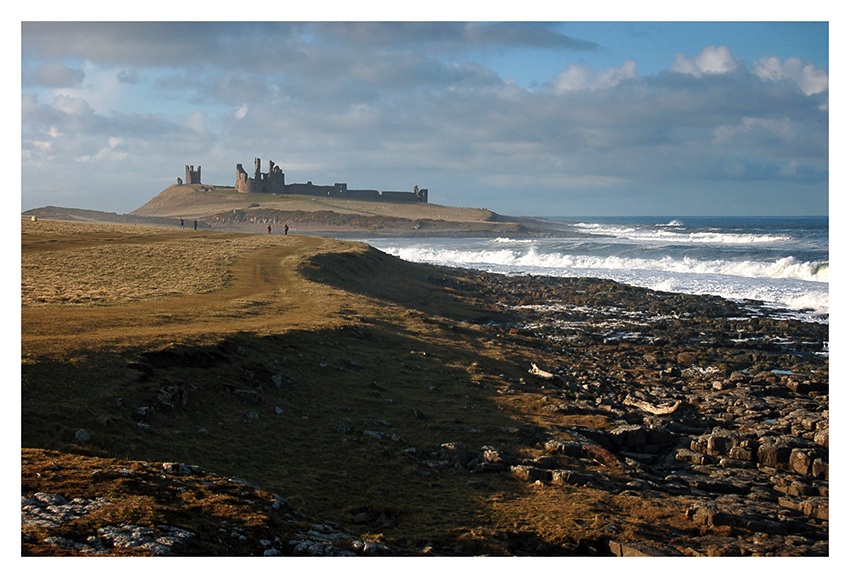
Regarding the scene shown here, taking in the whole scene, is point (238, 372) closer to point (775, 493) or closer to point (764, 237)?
point (775, 493)

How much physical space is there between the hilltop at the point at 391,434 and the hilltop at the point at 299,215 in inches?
3988

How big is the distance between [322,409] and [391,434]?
1.70m

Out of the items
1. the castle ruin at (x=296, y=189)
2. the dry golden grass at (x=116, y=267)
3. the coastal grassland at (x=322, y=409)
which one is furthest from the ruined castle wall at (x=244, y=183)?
the coastal grassland at (x=322, y=409)

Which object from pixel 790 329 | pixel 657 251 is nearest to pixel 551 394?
pixel 790 329

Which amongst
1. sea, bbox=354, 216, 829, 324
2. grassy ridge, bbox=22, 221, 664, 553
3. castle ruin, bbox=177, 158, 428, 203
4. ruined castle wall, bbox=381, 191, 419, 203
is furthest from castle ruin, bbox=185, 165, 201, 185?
grassy ridge, bbox=22, 221, 664, 553

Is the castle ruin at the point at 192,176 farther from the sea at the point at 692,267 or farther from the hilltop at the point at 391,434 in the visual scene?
the hilltop at the point at 391,434

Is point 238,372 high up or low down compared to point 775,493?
up

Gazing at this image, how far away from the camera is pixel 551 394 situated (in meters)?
17.1

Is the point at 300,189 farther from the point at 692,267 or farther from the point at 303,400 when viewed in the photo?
the point at 303,400

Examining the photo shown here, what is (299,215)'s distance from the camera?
454ft

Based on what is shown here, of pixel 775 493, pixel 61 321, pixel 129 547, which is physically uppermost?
pixel 61 321

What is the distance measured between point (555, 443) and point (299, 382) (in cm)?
528

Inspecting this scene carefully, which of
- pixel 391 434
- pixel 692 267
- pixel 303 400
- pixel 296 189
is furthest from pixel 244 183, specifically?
pixel 391 434

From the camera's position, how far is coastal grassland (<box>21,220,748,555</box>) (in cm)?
985
